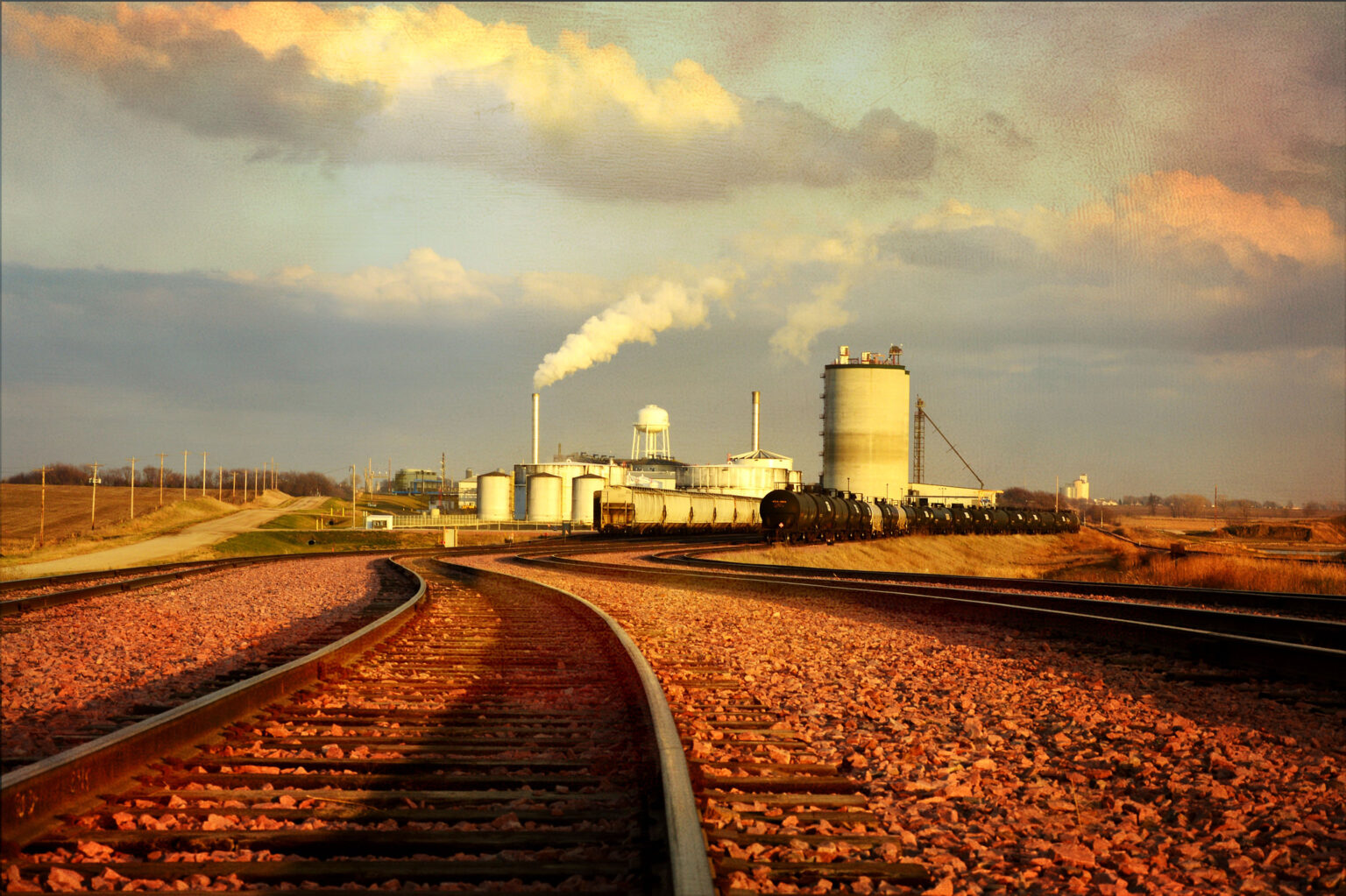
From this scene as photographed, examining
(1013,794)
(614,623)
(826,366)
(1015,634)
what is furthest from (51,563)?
(826,366)

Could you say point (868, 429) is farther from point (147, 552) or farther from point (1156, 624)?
point (1156, 624)

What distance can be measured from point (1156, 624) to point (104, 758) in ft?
35.1

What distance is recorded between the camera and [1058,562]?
57.4 meters

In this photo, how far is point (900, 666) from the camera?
9859 mm

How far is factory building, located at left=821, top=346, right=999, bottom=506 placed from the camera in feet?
260

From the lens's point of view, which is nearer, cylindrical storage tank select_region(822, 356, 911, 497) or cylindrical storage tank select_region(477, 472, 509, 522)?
cylindrical storage tank select_region(822, 356, 911, 497)

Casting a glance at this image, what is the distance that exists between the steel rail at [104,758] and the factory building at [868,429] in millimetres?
74041

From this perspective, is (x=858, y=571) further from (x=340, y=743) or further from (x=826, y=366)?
(x=826, y=366)

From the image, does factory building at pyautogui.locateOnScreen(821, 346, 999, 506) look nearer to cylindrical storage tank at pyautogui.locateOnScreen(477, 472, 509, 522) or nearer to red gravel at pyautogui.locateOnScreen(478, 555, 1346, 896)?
cylindrical storage tank at pyautogui.locateOnScreen(477, 472, 509, 522)

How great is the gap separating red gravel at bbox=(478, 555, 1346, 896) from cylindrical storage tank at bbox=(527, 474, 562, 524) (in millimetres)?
78570

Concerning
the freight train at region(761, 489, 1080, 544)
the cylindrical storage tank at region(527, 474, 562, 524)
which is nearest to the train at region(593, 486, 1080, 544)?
the freight train at region(761, 489, 1080, 544)

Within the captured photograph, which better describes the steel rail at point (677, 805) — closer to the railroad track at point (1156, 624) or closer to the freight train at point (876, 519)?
the railroad track at point (1156, 624)

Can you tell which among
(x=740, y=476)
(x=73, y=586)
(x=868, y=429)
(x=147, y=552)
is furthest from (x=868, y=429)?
(x=73, y=586)

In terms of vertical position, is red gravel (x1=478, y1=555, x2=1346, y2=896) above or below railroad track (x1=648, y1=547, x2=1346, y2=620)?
above
